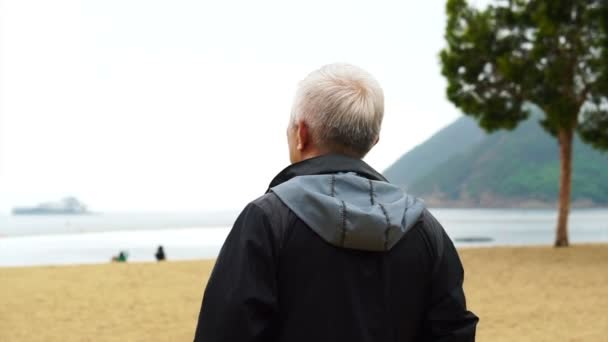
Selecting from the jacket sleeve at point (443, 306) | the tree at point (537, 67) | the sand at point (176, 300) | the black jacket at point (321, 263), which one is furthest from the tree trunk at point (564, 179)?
the black jacket at point (321, 263)

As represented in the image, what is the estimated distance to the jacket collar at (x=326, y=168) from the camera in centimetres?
191

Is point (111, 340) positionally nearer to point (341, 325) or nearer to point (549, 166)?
point (341, 325)

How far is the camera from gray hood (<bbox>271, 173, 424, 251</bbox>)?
180 cm

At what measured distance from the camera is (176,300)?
36.8 ft

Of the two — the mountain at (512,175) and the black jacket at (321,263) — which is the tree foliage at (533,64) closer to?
the black jacket at (321,263)

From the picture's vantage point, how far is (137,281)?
43.7ft

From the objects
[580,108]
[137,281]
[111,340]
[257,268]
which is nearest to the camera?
[257,268]

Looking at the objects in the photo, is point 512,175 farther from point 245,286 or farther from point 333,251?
point 245,286

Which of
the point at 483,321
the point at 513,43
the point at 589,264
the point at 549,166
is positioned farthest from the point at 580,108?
the point at 549,166

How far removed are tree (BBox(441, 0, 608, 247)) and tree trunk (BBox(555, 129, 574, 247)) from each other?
27 mm

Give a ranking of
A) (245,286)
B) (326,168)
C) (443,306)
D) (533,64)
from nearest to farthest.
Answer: (245,286) → (326,168) → (443,306) → (533,64)

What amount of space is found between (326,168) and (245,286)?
39 cm

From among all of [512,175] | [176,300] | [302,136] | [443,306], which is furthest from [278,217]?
[512,175]

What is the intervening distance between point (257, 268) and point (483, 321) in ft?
25.8
